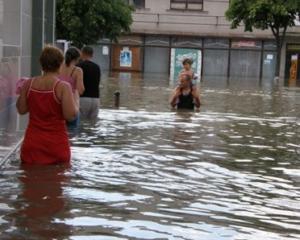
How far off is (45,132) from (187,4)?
48.7 m

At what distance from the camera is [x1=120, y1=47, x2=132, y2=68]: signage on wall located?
54250mm

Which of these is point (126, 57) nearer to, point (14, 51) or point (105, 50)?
point (105, 50)

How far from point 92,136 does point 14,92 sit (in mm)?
2037

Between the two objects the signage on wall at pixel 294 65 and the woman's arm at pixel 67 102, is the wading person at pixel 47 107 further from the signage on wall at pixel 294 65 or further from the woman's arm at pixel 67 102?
the signage on wall at pixel 294 65

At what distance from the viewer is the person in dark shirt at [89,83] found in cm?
1336

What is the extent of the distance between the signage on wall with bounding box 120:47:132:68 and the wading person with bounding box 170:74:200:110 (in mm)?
37000

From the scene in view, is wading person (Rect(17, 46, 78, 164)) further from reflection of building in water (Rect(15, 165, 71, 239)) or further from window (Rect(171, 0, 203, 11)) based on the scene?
window (Rect(171, 0, 203, 11))

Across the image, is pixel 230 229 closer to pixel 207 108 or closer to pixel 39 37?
pixel 39 37

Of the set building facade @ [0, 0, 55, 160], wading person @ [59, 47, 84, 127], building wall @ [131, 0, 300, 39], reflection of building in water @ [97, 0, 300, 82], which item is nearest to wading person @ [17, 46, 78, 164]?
building facade @ [0, 0, 55, 160]

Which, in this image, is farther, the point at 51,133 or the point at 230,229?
the point at 51,133

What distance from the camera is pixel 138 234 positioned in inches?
231

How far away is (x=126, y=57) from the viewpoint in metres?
54.5

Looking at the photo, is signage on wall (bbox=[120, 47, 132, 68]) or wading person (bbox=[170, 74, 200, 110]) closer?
wading person (bbox=[170, 74, 200, 110])

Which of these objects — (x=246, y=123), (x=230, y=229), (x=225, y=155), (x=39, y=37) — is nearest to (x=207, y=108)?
(x=246, y=123)
